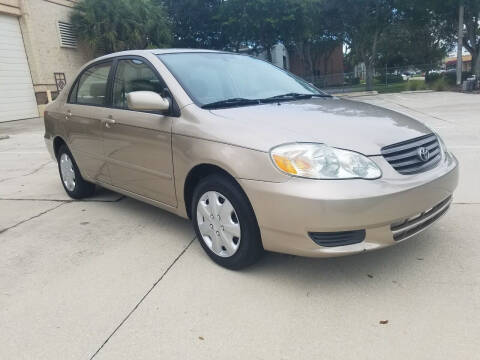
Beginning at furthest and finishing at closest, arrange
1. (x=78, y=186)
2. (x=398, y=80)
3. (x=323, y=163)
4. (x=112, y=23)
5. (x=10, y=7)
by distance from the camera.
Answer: (x=398, y=80)
(x=112, y=23)
(x=10, y=7)
(x=78, y=186)
(x=323, y=163)

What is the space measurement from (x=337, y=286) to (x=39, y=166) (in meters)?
6.19

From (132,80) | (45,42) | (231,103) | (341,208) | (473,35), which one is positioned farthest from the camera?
(473,35)

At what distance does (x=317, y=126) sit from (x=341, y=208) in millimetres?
626

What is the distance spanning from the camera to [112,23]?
68.4 feet

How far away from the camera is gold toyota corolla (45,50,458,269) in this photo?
244cm

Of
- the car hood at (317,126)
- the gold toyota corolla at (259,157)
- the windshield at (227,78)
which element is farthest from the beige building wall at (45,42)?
the car hood at (317,126)

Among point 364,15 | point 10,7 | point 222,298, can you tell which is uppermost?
point 10,7

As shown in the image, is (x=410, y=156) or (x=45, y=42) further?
(x=45, y=42)

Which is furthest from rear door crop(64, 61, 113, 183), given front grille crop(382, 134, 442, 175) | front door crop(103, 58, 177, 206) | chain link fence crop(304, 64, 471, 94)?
chain link fence crop(304, 64, 471, 94)

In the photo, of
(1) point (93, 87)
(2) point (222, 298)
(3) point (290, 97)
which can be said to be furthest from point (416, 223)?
→ (1) point (93, 87)

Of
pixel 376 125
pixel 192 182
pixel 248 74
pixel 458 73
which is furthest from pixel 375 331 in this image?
pixel 458 73

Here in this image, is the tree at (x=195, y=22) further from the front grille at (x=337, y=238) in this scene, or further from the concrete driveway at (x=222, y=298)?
the front grille at (x=337, y=238)

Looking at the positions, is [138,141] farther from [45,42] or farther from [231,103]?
[45,42]

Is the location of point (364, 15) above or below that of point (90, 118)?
above
